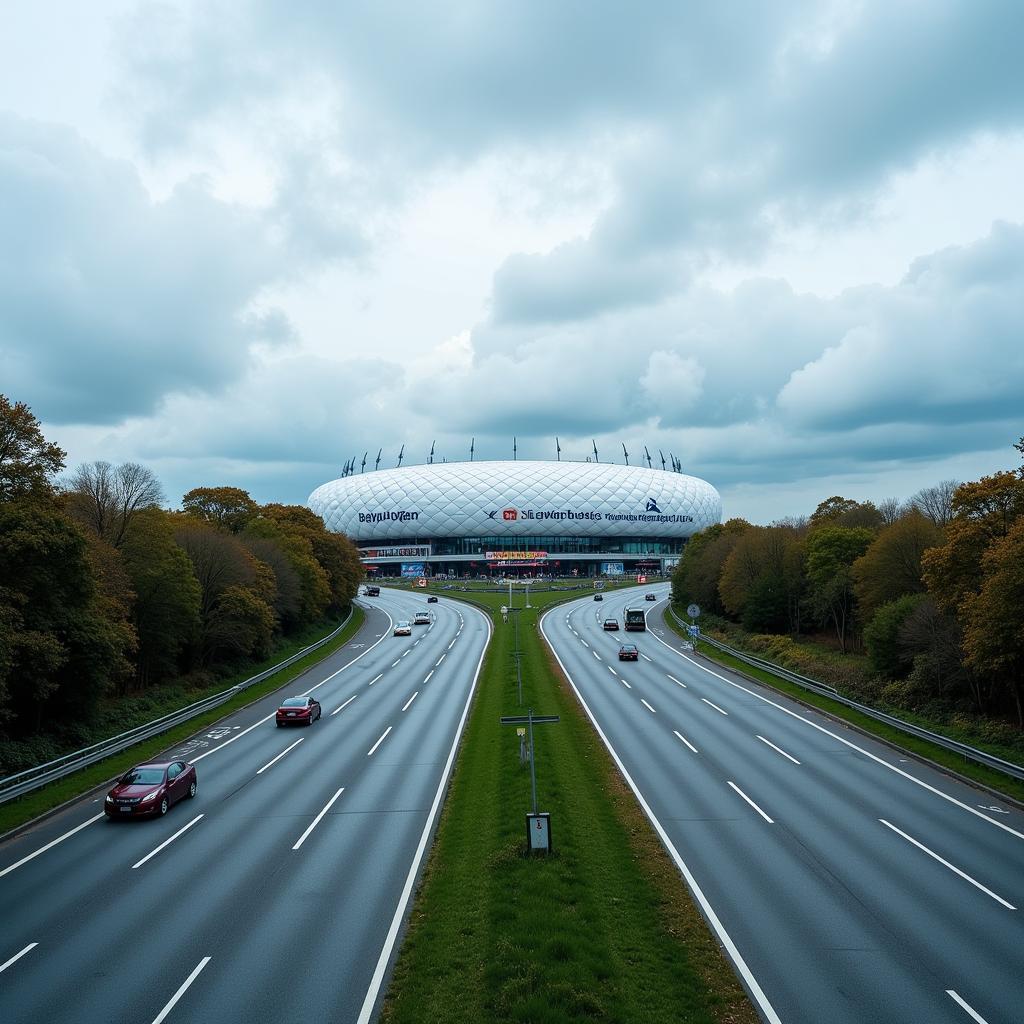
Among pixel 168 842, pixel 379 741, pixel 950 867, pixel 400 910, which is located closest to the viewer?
pixel 400 910

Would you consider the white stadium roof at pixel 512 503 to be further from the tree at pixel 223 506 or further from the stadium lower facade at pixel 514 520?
the tree at pixel 223 506

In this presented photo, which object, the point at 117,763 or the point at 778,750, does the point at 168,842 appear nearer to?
the point at 117,763

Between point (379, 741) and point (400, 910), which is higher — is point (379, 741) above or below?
below

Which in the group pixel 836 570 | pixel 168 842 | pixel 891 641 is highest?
pixel 836 570

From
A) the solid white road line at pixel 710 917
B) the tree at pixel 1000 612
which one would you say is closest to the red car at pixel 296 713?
the solid white road line at pixel 710 917

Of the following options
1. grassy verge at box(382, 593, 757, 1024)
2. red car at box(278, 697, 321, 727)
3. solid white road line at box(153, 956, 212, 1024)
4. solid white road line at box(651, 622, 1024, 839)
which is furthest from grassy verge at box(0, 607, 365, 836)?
solid white road line at box(651, 622, 1024, 839)

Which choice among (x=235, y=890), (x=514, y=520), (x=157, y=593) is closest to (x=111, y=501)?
(x=157, y=593)

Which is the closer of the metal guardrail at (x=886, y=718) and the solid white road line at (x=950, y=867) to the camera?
the solid white road line at (x=950, y=867)
